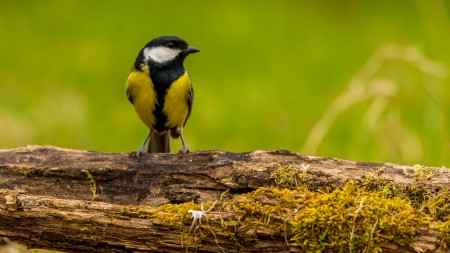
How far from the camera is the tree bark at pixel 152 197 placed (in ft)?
11.9

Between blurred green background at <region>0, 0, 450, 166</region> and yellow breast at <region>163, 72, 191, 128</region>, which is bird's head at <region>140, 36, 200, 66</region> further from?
blurred green background at <region>0, 0, 450, 166</region>

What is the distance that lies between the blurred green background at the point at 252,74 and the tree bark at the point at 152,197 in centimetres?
169

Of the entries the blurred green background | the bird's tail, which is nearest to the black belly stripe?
the bird's tail

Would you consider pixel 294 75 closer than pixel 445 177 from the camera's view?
No

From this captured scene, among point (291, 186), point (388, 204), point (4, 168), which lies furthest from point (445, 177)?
point (4, 168)

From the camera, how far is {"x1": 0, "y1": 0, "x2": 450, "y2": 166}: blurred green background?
6.14 meters

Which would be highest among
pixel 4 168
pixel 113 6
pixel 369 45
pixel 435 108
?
pixel 113 6

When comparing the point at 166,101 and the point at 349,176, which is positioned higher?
the point at 166,101

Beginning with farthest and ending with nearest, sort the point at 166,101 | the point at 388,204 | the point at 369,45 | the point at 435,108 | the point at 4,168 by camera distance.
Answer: the point at 369,45, the point at 435,108, the point at 166,101, the point at 4,168, the point at 388,204

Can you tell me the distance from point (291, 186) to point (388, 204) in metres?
0.46

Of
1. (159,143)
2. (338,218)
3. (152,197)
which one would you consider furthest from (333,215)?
(159,143)

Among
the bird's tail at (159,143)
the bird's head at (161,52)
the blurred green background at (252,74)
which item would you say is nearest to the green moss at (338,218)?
the bird's head at (161,52)

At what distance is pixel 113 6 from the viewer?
11.2 meters

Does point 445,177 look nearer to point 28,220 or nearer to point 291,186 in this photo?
point 291,186
